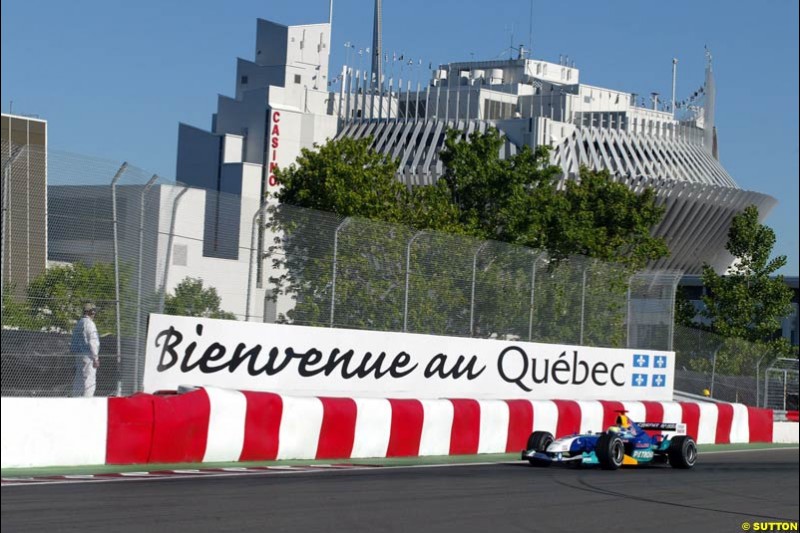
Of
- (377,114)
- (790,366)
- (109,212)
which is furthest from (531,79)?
(109,212)

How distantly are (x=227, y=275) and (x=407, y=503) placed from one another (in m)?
5.77

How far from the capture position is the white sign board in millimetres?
14172

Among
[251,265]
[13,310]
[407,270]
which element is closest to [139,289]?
[251,265]

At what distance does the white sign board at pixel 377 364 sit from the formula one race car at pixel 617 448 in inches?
117

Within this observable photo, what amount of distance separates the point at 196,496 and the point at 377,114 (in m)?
77.0

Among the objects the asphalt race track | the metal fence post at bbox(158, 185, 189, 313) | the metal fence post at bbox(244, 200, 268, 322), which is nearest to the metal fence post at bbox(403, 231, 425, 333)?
the metal fence post at bbox(244, 200, 268, 322)

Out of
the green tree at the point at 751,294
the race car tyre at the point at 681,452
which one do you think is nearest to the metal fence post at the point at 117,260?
the race car tyre at the point at 681,452

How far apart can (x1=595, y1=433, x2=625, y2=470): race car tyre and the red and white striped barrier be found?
7.20 feet

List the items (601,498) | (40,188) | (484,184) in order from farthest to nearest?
(484,184), (40,188), (601,498)

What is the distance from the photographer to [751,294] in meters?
34.5

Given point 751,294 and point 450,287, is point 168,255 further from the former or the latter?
point 751,294

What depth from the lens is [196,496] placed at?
30.2 feet

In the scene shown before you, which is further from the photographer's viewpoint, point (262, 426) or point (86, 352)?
point (262, 426)

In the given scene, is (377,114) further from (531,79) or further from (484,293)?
(484,293)
